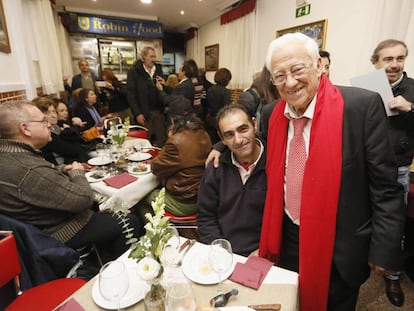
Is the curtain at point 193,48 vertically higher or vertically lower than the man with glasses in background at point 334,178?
higher

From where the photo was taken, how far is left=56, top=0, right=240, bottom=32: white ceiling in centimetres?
544

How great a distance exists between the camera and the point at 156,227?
0.77m

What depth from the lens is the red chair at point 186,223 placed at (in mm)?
2068

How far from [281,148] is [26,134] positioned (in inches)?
59.2

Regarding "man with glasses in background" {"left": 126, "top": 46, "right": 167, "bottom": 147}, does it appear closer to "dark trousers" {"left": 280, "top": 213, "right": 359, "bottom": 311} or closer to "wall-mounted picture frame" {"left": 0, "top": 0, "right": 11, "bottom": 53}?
"wall-mounted picture frame" {"left": 0, "top": 0, "right": 11, "bottom": 53}

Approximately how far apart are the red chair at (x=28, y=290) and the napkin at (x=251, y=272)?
878 mm

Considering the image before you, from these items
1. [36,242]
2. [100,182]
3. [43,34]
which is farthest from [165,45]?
[36,242]

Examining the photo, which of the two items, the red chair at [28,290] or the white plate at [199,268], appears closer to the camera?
the white plate at [199,268]

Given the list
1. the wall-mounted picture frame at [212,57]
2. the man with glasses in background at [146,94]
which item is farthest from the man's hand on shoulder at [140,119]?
the wall-mounted picture frame at [212,57]

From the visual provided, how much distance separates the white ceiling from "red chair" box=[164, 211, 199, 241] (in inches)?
182

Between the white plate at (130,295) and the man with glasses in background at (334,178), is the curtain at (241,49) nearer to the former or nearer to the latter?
the man with glasses in background at (334,178)

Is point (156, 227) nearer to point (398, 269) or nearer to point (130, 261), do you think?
point (130, 261)

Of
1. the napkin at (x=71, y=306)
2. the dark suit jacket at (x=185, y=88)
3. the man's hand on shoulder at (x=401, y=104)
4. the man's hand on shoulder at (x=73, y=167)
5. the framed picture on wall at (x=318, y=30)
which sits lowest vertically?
the napkin at (x=71, y=306)

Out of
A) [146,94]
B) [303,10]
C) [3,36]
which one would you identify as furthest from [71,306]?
[303,10]
